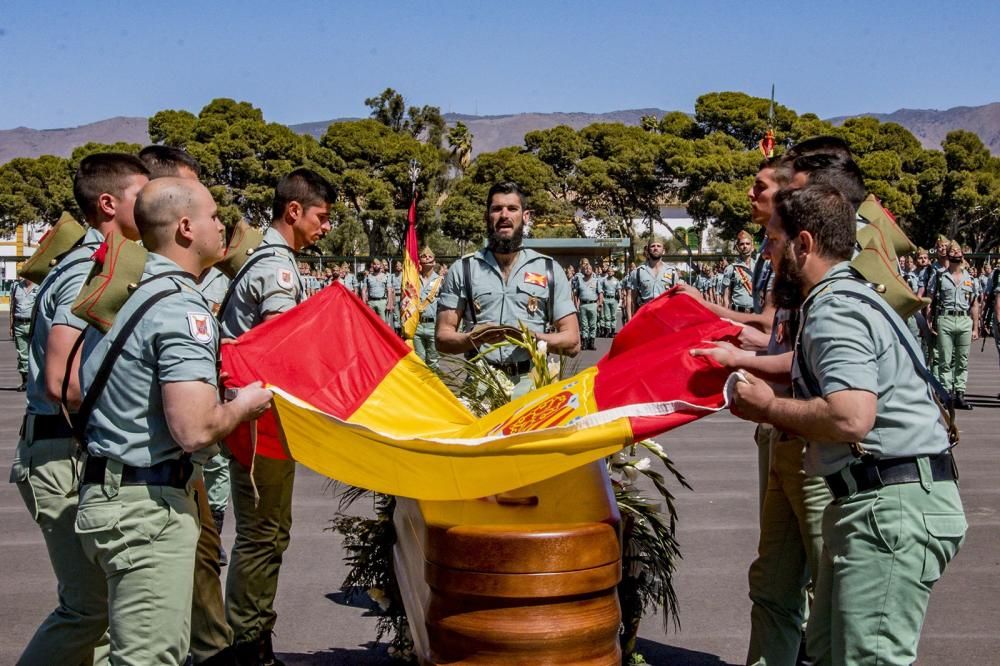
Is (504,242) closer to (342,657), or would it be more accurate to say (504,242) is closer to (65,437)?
(342,657)

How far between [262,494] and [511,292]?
2097 millimetres

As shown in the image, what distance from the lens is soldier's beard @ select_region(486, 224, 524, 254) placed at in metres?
6.68

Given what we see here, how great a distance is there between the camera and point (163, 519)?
3.70m

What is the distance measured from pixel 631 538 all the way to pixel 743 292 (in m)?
15.4

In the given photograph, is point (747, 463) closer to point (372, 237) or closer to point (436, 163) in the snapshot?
point (372, 237)

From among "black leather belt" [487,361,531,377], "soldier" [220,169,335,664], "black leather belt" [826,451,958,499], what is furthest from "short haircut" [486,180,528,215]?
"black leather belt" [826,451,958,499]

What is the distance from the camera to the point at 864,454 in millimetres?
3488

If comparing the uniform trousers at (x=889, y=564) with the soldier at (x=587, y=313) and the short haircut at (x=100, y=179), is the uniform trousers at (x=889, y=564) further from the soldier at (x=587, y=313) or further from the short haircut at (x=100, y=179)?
the soldier at (x=587, y=313)

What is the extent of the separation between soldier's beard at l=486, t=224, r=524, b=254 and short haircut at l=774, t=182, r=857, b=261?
10.1ft

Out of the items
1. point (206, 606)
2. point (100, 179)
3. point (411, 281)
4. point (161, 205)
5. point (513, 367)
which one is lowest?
point (206, 606)

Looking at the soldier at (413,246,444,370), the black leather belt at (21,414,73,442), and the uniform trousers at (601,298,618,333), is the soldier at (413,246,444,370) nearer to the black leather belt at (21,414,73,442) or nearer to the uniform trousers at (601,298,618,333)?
the uniform trousers at (601,298,618,333)

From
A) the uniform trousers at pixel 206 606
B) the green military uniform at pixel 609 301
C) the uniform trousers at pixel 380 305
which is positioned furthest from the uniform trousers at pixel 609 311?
the uniform trousers at pixel 206 606

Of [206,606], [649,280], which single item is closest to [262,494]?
[206,606]

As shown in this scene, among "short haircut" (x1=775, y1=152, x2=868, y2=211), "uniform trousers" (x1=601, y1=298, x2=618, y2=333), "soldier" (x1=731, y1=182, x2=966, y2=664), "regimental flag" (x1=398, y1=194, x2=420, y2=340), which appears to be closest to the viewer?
"soldier" (x1=731, y1=182, x2=966, y2=664)
